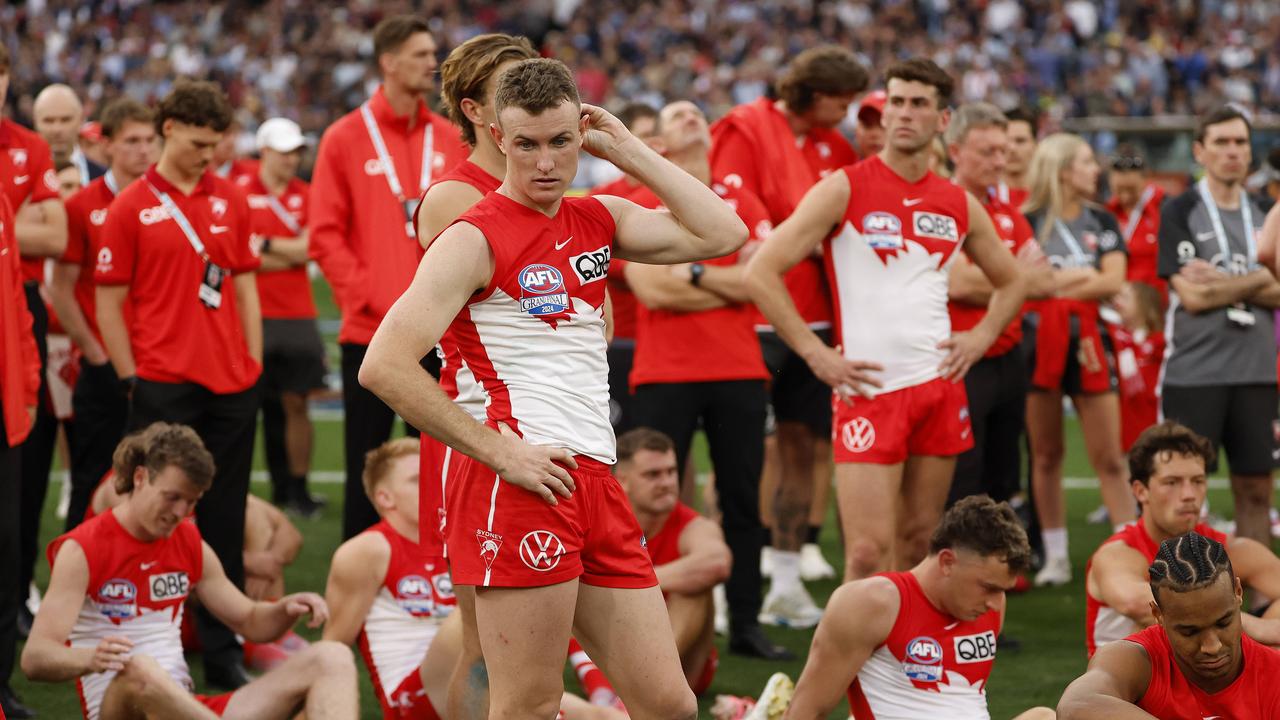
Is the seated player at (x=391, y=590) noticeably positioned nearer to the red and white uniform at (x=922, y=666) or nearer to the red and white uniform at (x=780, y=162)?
the red and white uniform at (x=922, y=666)

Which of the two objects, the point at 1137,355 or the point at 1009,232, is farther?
the point at 1137,355

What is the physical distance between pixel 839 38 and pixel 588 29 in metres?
5.14

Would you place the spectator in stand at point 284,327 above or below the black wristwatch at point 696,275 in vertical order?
below

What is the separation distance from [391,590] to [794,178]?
296 cm

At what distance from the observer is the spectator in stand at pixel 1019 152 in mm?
9359

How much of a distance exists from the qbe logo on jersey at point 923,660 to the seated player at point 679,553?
1.28m

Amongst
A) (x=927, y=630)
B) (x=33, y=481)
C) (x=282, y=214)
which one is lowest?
(x=33, y=481)

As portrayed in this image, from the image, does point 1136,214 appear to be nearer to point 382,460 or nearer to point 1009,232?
point 1009,232

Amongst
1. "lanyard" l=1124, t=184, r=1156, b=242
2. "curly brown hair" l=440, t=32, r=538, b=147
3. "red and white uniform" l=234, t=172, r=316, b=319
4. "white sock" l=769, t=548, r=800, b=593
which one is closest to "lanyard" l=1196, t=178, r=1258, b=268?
"white sock" l=769, t=548, r=800, b=593

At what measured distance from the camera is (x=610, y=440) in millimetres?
4258

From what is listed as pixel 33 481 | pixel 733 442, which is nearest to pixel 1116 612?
pixel 733 442

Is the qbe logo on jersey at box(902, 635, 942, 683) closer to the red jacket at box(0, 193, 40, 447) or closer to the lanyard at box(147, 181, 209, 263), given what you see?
the red jacket at box(0, 193, 40, 447)

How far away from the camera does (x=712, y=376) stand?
7.30 meters

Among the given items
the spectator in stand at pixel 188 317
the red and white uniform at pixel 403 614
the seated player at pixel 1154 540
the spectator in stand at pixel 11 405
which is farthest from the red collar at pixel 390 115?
the seated player at pixel 1154 540
